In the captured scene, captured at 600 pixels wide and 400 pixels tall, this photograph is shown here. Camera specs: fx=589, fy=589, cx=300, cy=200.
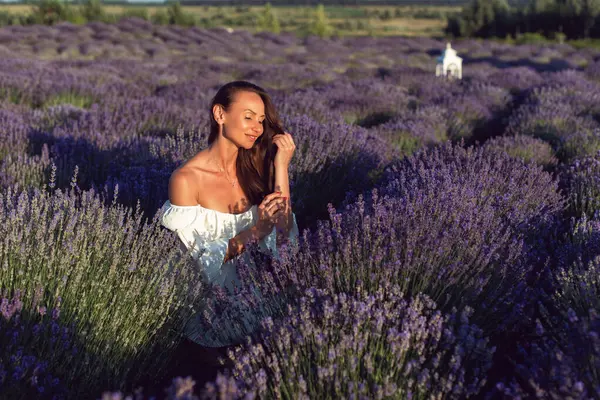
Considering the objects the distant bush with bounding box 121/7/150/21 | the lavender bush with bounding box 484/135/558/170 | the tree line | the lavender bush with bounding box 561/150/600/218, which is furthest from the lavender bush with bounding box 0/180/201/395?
the distant bush with bounding box 121/7/150/21

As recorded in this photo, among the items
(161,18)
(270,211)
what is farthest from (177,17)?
(270,211)


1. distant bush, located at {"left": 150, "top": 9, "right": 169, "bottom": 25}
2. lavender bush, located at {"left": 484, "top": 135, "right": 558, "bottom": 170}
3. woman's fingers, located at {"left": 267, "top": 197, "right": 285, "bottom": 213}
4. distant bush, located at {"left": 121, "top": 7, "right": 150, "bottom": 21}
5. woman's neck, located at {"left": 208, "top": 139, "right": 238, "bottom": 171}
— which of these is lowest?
lavender bush, located at {"left": 484, "top": 135, "right": 558, "bottom": 170}

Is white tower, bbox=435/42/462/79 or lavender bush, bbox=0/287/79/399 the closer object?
lavender bush, bbox=0/287/79/399

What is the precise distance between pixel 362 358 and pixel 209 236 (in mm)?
1279

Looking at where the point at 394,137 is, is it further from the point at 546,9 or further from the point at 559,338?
the point at 546,9

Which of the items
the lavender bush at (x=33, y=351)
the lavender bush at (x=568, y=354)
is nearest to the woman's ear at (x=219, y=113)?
the lavender bush at (x=33, y=351)

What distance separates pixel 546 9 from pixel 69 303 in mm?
30299

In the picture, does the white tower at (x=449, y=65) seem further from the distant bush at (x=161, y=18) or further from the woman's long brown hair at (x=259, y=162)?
the distant bush at (x=161, y=18)

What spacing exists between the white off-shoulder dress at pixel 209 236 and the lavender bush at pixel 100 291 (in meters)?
0.25

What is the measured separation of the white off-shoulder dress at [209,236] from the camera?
8.60ft

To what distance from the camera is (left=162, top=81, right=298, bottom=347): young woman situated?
2.70 meters

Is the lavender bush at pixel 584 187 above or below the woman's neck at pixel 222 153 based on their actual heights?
below

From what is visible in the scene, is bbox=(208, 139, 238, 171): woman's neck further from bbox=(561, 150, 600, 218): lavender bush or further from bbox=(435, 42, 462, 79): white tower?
bbox=(435, 42, 462, 79): white tower

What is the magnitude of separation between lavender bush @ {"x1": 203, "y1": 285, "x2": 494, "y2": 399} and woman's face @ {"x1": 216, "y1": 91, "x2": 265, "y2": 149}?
45.3 inches
